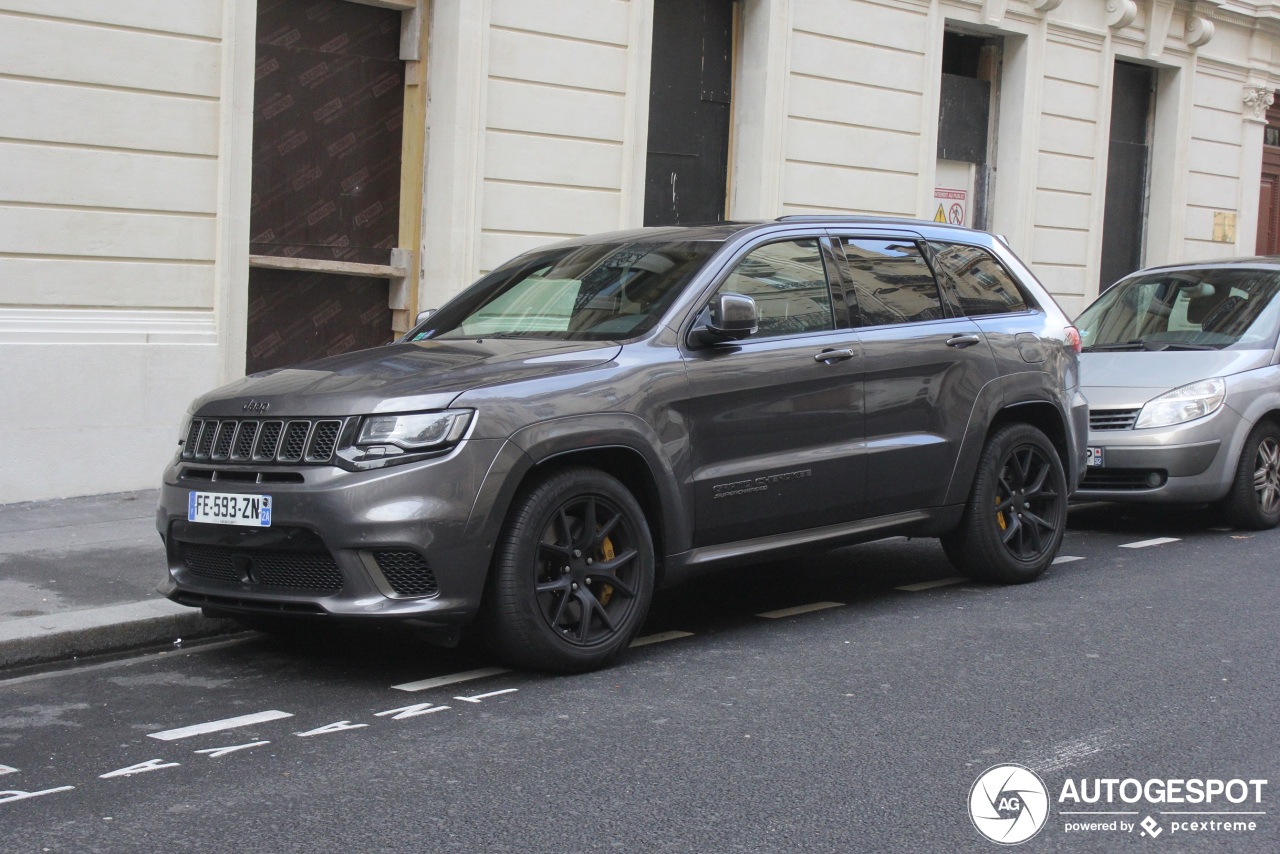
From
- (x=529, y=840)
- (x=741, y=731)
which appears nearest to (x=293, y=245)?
(x=741, y=731)

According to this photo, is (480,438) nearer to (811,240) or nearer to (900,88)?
(811,240)

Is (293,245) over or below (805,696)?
over

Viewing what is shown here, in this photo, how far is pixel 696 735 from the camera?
5.04 meters

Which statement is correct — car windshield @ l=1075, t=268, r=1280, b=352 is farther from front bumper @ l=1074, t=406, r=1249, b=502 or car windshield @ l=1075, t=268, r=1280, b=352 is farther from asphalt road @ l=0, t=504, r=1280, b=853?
asphalt road @ l=0, t=504, r=1280, b=853

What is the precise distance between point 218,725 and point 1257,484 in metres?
7.41

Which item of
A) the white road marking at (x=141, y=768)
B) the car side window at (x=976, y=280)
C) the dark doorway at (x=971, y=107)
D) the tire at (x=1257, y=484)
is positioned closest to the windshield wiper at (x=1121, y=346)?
the tire at (x=1257, y=484)

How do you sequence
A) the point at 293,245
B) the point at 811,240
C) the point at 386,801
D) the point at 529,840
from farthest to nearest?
the point at 293,245 → the point at 811,240 → the point at 386,801 → the point at 529,840

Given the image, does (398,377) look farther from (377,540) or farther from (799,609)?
(799,609)

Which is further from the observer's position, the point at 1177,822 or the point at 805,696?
the point at 805,696

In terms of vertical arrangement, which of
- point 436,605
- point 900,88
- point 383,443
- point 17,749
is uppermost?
point 900,88

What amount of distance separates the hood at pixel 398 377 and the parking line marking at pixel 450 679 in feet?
3.57

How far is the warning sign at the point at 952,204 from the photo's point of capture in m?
17.9

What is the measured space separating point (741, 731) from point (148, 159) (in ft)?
23.7

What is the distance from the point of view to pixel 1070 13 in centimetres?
1872
